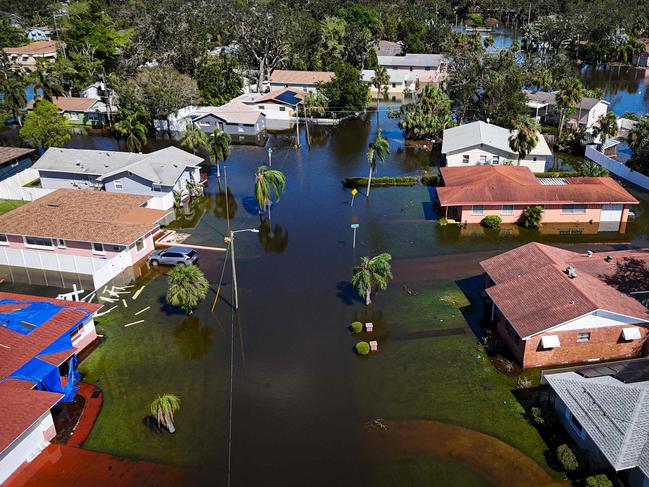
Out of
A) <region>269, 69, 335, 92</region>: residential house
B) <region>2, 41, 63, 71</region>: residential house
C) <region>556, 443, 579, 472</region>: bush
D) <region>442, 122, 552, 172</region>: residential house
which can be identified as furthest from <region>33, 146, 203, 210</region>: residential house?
<region>2, 41, 63, 71</region>: residential house

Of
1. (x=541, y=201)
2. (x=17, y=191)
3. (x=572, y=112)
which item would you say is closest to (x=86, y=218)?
(x=17, y=191)

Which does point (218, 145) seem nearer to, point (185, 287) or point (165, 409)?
point (185, 287)

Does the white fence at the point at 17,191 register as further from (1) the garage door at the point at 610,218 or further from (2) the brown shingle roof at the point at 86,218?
(1) the garage door at the point at 610,218

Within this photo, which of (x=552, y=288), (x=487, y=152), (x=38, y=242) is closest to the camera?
(x=552, y=288)

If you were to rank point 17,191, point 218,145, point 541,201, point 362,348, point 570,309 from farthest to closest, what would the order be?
point 218,145 → point 17,191 → point 541,201 → point 362,348 → point 570,309

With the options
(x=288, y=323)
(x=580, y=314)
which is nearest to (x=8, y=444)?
(x=288, y=323)

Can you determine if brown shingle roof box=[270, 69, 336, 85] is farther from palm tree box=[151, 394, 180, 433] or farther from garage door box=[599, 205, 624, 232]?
palm tree box=[151, 394, 180, 433]
